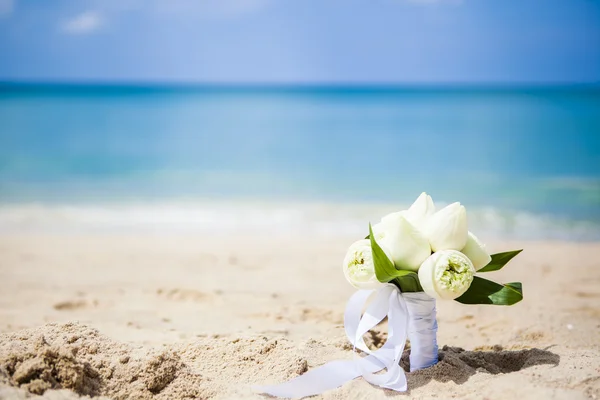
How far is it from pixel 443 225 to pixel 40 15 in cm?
3778

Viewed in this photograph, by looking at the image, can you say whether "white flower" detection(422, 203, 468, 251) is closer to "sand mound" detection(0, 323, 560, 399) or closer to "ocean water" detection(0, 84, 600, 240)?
"sand mound" detection(0, 323, 560, 399)

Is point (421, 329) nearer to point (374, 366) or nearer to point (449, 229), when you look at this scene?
point (374, 366)

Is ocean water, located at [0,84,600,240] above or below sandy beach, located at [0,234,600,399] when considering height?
above

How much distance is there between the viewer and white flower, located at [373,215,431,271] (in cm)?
197

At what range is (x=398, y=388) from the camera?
1.98 metres

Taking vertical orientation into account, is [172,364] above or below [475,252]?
below

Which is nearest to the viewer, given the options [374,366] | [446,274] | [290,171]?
[446,274]

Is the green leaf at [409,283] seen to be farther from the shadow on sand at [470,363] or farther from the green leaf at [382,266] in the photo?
the shadow on sand at [470,363]

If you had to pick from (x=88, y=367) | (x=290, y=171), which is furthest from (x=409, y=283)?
(x=290, y=171)

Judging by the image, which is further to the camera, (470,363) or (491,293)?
(470,363)

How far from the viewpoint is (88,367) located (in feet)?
6.40

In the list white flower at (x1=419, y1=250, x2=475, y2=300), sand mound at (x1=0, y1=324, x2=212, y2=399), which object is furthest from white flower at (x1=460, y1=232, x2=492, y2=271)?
sand mound at (x1=0, y1=324, x2=212, y2=399)

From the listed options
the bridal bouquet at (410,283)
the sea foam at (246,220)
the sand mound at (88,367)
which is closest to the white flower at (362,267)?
the bridal bouquet at (410,283)

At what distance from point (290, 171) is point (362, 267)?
883 centimetres
